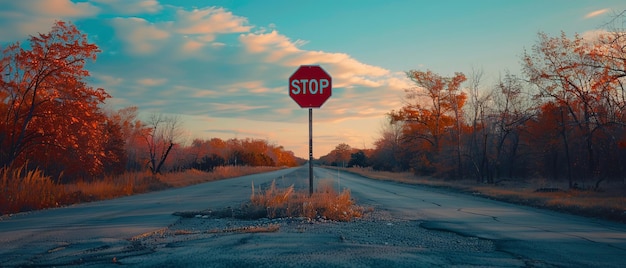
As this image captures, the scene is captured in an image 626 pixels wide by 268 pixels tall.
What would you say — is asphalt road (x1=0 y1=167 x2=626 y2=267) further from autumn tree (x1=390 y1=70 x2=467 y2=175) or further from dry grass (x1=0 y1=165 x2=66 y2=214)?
autumn tree (x1=390 y1=70 x2=467 y2=175)

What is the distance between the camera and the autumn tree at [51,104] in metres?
22.8

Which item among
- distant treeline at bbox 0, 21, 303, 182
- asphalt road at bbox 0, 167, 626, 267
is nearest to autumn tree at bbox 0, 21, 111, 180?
distant treeline at bbox 0, 21, 303, 182

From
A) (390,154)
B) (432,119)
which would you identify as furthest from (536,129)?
(390,154)

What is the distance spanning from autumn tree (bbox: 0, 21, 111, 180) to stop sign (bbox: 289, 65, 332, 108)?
15320mm

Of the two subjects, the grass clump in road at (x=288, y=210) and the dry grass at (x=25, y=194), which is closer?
the grass clump in road at (x=288, y=210)

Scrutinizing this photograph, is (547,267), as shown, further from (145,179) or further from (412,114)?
(412,114)

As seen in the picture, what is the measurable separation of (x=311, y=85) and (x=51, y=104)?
1690cm

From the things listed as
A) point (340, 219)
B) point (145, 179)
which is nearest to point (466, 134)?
point (145, 179)

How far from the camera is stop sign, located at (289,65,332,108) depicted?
12492 mm

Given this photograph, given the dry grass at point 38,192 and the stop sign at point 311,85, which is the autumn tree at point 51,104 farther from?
the stop sign at point 311,85

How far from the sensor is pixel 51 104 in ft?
76.5

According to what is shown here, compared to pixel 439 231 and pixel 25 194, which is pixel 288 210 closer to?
pixel 439 231

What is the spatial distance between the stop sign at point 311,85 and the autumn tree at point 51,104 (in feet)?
50.3

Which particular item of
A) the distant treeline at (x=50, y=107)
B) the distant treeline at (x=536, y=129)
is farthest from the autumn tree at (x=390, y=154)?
the distant treeline at (x=50, y=107)
